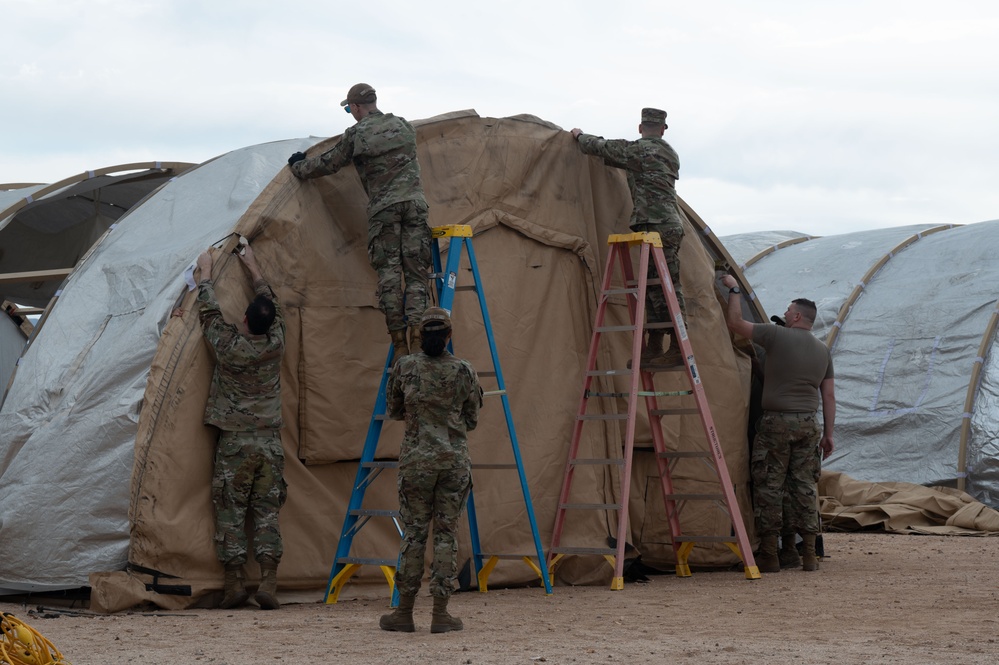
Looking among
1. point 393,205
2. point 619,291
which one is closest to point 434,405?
point 393,205

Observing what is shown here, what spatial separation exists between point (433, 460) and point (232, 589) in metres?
1.59

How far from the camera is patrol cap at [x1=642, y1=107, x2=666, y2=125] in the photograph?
8.55 m

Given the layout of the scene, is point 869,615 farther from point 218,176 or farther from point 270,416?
point 218,176

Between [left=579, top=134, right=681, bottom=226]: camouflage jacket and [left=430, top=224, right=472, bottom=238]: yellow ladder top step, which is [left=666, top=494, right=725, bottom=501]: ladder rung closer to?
[left=579, top=134, right=681, bottom=226]: camouflage jacket

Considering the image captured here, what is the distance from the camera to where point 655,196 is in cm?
859

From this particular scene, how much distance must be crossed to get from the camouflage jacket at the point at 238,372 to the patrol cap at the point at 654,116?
9.66ft

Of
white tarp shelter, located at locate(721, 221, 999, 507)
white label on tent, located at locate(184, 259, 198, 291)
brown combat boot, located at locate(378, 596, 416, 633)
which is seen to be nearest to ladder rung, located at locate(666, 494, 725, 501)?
brown combat boot, located at locate(378, 596, 416, 633)

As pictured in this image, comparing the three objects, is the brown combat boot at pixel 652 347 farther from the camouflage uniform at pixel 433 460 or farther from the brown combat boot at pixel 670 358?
the camouflage uniform at pixel 433 460

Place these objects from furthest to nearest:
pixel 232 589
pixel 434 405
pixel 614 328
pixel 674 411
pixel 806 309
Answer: pixel 806 309 → pixel 674 411 → pixel 614 328 → pixel 232 589 → pixel 434 405

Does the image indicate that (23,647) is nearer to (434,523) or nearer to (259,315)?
(434,523)

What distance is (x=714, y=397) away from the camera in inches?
367

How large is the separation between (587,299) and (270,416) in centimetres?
264

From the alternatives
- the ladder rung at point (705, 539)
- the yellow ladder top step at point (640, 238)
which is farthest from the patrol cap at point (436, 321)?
the ladder rung at point (705, 539)

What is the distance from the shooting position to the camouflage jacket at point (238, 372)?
707 centimetres
